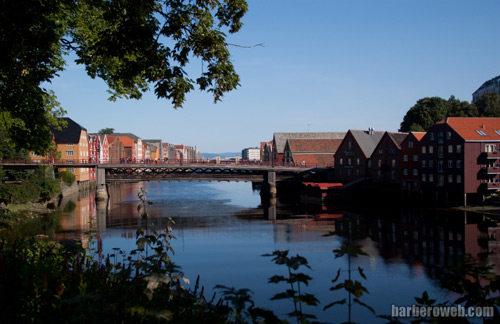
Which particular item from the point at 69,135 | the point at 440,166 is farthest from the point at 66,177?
the point at 440,166

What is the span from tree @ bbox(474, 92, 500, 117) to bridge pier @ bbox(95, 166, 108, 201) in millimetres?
78090

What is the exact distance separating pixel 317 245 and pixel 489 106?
78.9 meters

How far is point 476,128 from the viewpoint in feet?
168

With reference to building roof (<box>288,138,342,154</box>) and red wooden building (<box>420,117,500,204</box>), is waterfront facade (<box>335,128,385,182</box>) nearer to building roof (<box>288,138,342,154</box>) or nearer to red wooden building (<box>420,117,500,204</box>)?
red wooden building (<box>420,117,500,204</box>)

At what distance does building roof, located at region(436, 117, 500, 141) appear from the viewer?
161ft

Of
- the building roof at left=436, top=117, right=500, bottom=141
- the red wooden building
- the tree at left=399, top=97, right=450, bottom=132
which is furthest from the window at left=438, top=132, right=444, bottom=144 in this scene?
the tree at left=399, top=97, right=450, bottom=132

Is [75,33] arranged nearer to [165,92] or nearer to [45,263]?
[165,92]

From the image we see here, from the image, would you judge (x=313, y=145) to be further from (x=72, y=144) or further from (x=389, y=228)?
(x=389, y=228)

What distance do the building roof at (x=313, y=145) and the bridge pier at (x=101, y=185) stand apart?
140 feet

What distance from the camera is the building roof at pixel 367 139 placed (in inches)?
2770

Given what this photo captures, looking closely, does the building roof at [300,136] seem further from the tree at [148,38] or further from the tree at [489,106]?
the tree at [148,38]

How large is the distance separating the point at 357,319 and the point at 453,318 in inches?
415

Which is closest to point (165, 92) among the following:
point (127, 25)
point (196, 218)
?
point (127, 25)


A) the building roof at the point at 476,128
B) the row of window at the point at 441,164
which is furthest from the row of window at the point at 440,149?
the building roof at the point at 476,128
